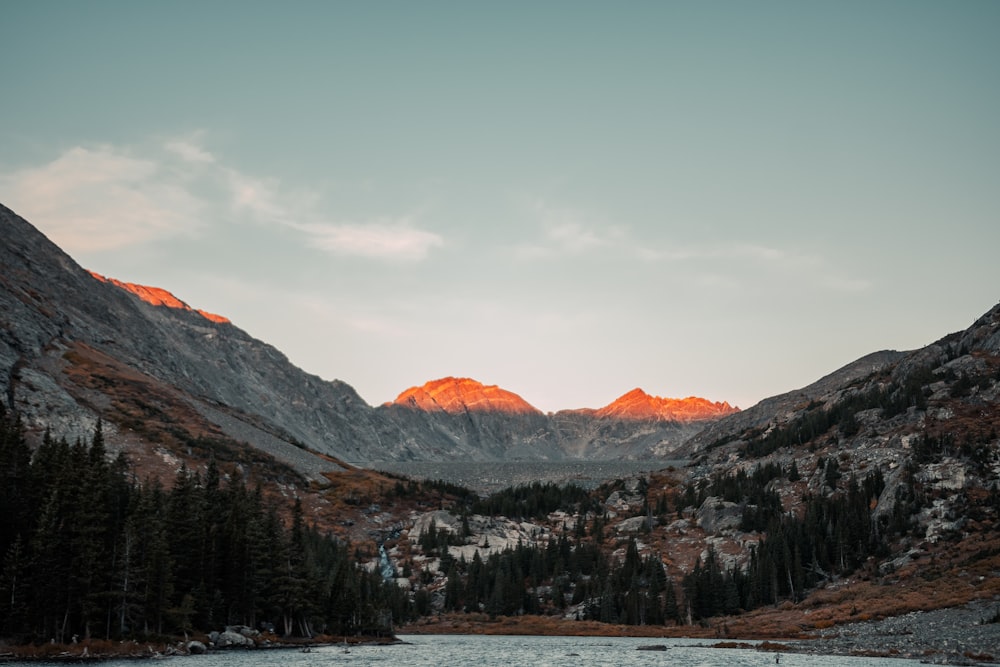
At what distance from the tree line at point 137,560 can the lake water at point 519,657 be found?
345 inches

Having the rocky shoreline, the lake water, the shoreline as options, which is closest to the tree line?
the shoreline

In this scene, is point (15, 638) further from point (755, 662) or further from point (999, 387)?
point (999, 387)

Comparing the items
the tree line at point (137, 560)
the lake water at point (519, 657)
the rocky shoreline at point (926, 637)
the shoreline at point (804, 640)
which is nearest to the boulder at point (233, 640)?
the shoreline at point (804, 640)

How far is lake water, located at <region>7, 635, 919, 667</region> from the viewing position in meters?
81.1

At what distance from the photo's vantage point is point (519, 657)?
95.4m

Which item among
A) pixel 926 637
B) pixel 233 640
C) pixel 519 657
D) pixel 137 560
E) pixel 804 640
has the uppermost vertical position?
pixel 137 560

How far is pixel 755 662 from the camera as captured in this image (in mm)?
85562

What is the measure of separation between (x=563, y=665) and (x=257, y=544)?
4392 cm

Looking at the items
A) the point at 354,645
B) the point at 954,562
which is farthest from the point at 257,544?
the point at 954,562

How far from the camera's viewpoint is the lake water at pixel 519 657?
81125 mm

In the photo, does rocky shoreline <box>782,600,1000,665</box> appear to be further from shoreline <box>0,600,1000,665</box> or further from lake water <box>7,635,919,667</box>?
lake water <box>7,635,919,667</box>

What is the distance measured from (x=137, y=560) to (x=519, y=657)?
4346cm

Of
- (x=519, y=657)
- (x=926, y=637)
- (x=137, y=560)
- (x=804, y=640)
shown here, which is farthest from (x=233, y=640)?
(x=926, y=637)

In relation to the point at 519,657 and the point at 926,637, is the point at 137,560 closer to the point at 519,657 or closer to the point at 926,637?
the point at 519,657
